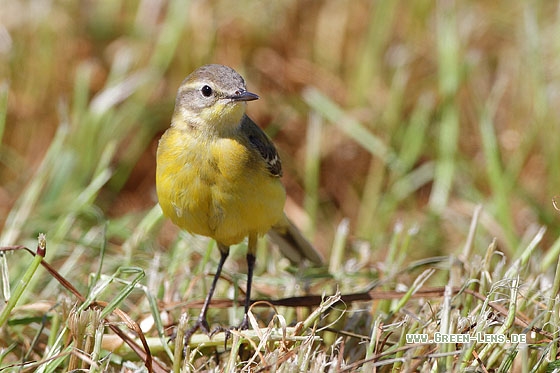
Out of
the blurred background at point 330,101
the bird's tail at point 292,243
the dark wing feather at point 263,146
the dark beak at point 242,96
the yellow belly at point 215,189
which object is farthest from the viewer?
the blurred background at point 330,101

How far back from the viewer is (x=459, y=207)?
247 inches

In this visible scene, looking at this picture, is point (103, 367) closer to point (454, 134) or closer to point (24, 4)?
point (454, 134)

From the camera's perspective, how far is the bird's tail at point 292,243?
476 centimetres

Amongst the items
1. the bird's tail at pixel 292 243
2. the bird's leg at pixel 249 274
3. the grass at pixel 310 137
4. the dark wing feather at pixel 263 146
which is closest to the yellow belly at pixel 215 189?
the dark wing feather at pixel 263 146

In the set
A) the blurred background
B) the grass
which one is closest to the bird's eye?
the grass

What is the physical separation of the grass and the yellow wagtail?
0.49 meters

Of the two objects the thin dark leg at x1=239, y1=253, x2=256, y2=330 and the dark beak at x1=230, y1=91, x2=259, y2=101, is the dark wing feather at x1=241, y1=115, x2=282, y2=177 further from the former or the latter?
the thin dark leg at x1=239, y1=253, x2=256, y2=330

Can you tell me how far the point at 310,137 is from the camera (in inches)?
265

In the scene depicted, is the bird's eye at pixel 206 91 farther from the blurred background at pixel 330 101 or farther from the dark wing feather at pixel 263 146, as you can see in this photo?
the blurred background at pixel 330 101

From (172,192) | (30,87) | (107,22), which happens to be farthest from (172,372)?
(107,22)

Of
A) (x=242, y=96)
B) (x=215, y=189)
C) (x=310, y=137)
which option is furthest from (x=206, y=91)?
(x=310, y=137)

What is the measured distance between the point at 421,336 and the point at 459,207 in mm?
2970

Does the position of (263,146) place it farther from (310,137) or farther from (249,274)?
(310,137)

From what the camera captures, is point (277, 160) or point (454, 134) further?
point (454, 134)
